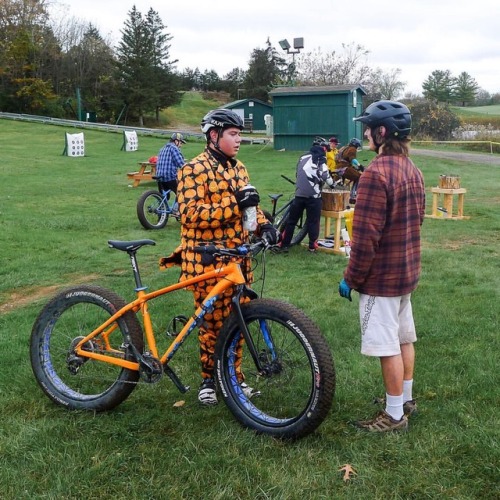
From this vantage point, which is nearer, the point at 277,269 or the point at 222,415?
the point at 222,415

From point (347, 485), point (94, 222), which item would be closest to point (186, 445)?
point (347, 485)

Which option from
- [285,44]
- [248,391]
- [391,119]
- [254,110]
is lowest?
[248,391]

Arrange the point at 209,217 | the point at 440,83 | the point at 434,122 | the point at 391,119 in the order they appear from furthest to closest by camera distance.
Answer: the point at 440,83 → the point at 434,122 → the point at 209,217 → the point at 391,119

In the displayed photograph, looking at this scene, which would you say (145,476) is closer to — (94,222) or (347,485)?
(347,485)

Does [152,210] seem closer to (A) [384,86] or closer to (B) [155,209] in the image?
(B) [155,209]

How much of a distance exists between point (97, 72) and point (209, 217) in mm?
55281

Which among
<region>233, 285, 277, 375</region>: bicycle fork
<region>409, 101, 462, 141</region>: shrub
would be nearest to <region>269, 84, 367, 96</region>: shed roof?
<region>409, 101, 462, 141</region>: shrub

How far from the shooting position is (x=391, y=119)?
3164mm

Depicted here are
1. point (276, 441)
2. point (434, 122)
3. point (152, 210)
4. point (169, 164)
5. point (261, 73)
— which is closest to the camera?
point (276, 441)

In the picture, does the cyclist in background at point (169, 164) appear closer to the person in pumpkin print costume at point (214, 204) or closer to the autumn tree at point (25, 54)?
the person in pumpkin print costume at point (214, 204)

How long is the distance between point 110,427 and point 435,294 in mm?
3973

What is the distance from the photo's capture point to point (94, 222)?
11.2m

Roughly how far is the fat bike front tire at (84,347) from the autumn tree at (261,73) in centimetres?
5541

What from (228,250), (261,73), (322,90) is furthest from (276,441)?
(261,73)
